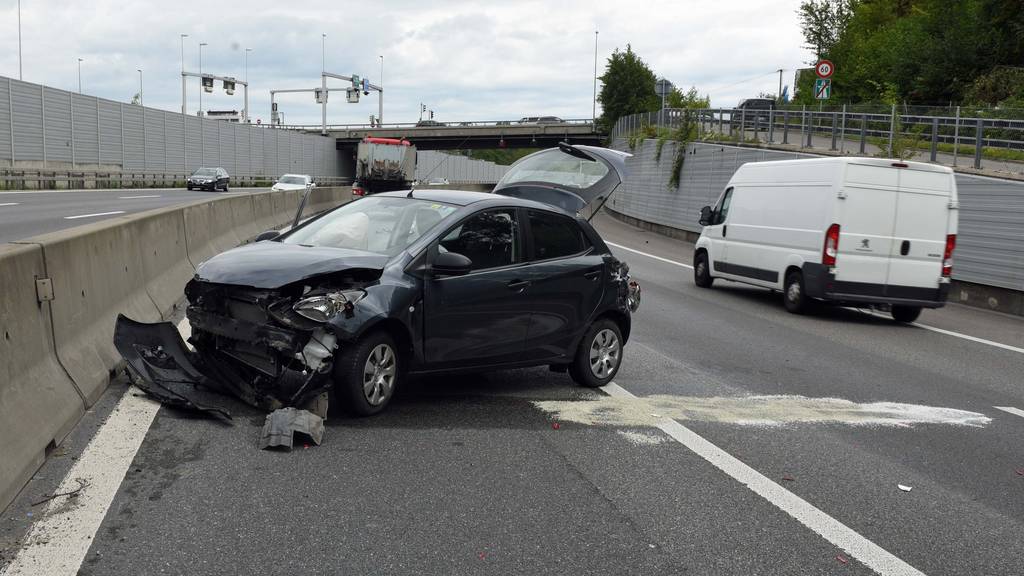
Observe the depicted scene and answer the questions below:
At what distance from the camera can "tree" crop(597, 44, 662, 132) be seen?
9112cm

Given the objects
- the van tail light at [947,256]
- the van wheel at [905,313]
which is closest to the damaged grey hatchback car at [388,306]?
the van tail light at [947,256]

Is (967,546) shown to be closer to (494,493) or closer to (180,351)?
(494,493)

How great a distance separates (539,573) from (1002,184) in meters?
15.9

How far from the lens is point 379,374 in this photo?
6.49 m

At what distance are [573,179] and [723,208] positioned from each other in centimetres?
507

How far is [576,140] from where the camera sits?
8731 centimetres

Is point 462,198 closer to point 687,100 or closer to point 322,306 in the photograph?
point 322,306

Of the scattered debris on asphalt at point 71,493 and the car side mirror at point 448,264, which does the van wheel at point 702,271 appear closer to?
the car side mirror at point 448,264

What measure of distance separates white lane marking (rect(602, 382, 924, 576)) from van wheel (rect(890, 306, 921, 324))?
860 cm

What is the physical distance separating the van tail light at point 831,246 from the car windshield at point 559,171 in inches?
131

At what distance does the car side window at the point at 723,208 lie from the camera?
1673cm

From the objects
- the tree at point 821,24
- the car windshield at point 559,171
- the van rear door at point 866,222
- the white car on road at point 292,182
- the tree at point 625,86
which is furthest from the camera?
the tree at point 625,86

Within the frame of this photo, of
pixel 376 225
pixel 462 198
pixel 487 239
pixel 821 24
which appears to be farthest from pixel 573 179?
pixel 821 24

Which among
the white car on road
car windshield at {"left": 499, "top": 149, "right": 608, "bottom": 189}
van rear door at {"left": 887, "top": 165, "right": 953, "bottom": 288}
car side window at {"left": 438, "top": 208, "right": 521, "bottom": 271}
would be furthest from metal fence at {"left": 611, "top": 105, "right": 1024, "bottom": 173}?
the white car on road
